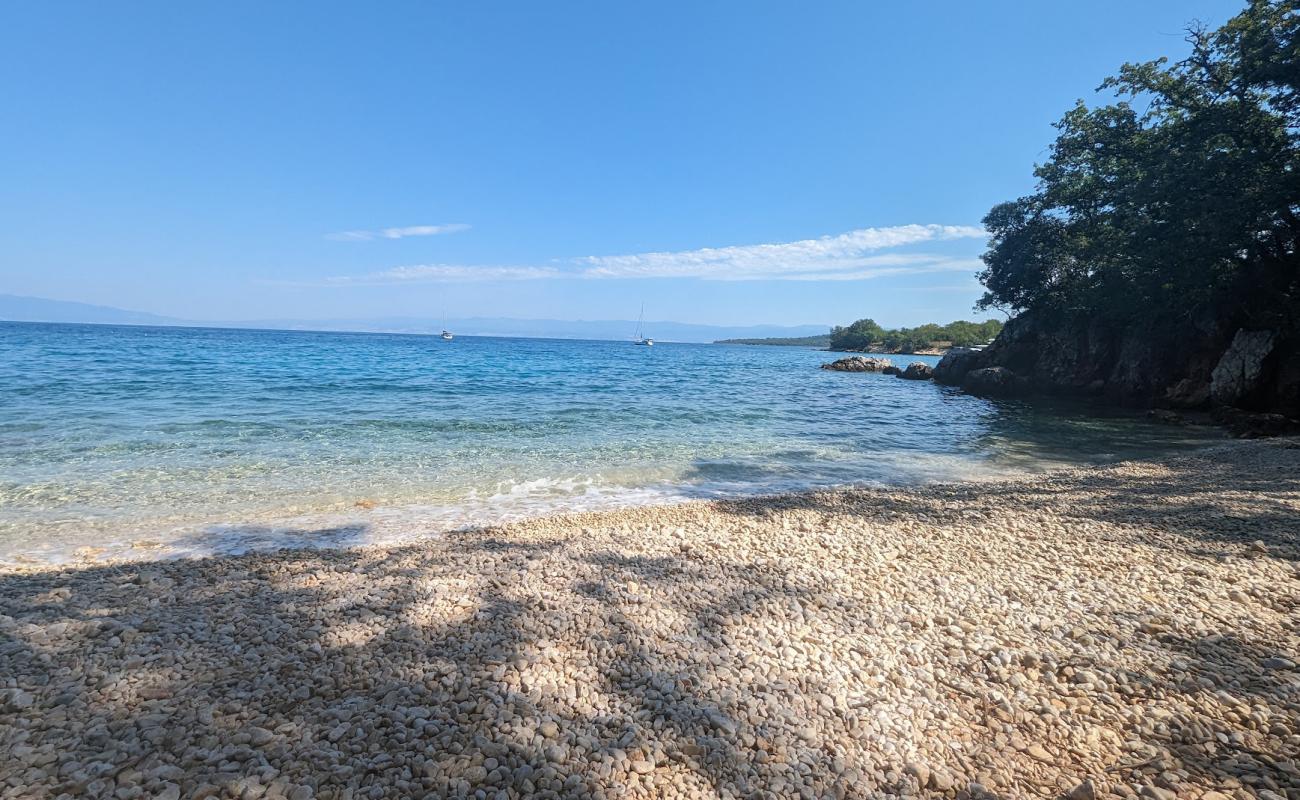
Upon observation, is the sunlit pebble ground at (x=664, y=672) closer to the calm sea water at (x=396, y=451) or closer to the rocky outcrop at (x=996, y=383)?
the calm sea water at (x=396, y=451)

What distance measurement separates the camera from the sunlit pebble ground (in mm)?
2719

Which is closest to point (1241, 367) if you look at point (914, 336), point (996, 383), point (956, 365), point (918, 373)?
point (996, 383)

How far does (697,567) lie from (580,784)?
2.94 metres

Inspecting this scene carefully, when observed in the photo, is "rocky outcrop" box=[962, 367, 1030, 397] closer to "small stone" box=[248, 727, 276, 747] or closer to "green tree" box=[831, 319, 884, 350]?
"small stone" box=[248, 727, 276, 747]

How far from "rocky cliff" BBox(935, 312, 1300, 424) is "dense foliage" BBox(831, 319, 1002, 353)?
5808cm

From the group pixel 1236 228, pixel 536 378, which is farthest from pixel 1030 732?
pixel 536 378

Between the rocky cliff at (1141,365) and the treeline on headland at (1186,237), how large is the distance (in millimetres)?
63

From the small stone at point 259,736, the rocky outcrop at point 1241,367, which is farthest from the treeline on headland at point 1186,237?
the small stone at point 259,736

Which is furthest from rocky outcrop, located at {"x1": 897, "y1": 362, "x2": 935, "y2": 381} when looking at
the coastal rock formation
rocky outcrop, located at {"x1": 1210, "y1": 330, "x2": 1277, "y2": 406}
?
rocky outcrop, located at {"x1": 1210, "y1": 330, "x2": 1277, "y2": 406}

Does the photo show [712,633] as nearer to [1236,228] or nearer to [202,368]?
[1236,228]

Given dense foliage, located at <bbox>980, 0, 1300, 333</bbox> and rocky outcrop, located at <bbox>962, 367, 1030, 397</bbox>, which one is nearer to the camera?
dense foliage, located at <bbox>980, 0, 1300, 333</bbox>

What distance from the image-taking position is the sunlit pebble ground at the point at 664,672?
8.92 ft

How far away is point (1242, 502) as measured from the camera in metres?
7.68

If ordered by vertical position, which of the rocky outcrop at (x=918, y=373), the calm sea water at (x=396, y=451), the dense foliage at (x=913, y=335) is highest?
the dense foliage at (x=913, y=335)
